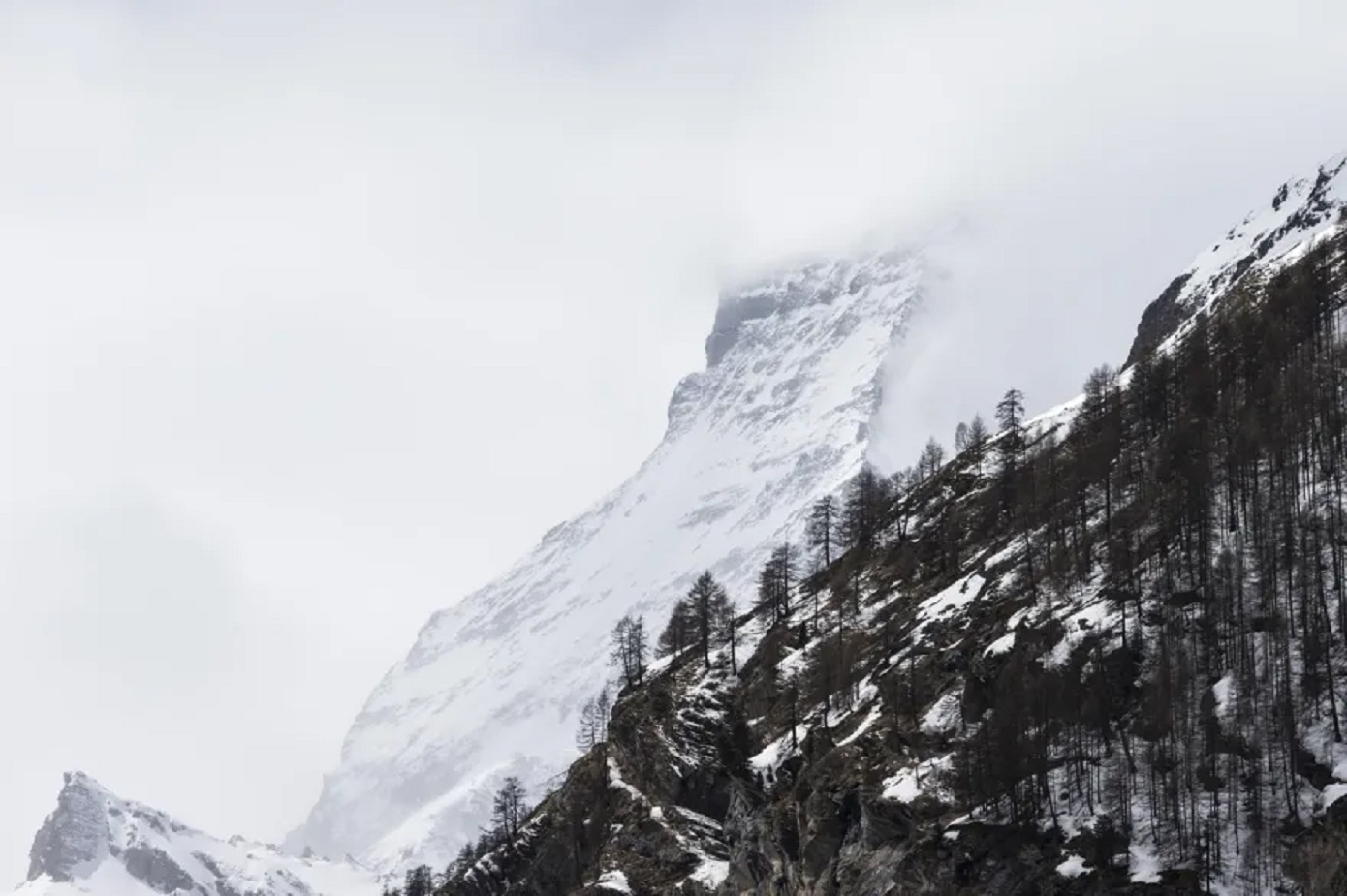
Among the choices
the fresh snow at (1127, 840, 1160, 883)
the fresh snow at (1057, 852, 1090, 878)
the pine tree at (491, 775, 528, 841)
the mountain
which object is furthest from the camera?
the pine tree at (491, 775, 528, 841)

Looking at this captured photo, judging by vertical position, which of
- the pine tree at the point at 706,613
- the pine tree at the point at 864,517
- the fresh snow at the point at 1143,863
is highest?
the pine tree at the point at 864,517

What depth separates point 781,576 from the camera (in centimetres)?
16175

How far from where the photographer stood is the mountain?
95250 millimetres

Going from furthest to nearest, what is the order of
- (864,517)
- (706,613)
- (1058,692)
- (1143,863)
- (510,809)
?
(864,517), (510,809), (706,613), (1058,692), (1143,863)

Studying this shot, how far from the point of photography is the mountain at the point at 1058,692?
95.2 metres

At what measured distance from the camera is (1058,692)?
10662 cm

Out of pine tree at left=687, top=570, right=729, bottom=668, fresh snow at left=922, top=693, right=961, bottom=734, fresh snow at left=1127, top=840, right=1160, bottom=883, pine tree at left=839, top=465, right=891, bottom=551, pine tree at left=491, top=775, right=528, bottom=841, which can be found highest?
pine tree at left=839, top=465, right=891, bottom=551

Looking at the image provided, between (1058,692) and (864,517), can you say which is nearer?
(1058,692)

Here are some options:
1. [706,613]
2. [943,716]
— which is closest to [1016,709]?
[943,716]

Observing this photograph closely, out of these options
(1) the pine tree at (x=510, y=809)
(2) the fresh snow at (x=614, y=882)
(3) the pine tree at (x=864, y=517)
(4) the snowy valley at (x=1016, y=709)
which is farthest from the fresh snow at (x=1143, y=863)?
(1) the pine tree at (x=510, y=809)

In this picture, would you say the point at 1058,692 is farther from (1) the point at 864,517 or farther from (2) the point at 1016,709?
(1) the point at 864,517

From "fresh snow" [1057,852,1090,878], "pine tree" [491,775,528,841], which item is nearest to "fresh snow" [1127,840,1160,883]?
"fresh snow" [1057,852,1090,878]

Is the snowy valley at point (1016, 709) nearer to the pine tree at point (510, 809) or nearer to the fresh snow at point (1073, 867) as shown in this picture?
the fresh snow at point (1073, 867)

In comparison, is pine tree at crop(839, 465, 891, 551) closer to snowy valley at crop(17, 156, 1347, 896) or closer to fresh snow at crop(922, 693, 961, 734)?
snowy valley at crop(17, 156, 1347, 896)
